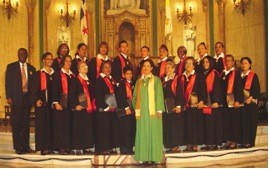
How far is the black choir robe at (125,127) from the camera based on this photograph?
6.95m

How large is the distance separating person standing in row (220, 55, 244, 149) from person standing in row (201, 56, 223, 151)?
211 mm

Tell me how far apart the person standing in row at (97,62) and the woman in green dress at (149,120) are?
122 cm

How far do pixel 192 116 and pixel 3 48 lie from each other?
22.3 feet

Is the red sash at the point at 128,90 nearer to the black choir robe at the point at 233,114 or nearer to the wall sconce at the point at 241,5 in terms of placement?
the black choir robe at the point at 233,114

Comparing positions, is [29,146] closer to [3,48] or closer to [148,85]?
[148,85]

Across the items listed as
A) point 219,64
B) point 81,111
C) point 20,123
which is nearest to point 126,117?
point 81,111

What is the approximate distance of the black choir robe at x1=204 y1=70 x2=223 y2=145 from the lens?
7273 mm

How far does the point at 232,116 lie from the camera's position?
7.52m

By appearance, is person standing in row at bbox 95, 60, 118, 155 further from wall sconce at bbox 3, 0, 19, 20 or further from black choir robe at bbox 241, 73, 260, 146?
wall sconce at bbox 3, 0, 19, 20

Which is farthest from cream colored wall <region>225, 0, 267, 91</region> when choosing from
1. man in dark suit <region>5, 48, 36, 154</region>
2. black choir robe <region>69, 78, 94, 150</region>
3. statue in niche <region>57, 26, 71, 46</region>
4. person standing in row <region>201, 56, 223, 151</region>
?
man in dark suit <region>5, 48, 36, 154</region>

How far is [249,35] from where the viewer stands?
12008mm

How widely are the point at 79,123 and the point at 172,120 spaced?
1.55 m

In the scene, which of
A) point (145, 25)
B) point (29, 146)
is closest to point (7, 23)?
point (145, 25)

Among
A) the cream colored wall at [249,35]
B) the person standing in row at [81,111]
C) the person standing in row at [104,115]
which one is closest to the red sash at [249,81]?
the person standing in row at [104,115]
